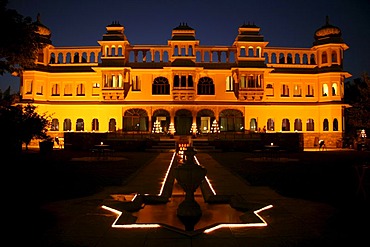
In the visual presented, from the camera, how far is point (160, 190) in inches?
401

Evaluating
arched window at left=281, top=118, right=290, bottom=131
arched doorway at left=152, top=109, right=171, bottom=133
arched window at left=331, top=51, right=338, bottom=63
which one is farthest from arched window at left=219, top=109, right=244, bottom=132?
arched window at left=331, top=51, right=338, bottom=63

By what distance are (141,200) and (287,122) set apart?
Answer: 35963 mm

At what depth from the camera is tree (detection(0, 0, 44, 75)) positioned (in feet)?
48.5

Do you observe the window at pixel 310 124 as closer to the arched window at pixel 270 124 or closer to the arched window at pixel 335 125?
the arched window at pixel 335 125

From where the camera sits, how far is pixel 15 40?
1527 centimetres

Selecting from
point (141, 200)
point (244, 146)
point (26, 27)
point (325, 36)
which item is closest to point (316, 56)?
point (325, 36)

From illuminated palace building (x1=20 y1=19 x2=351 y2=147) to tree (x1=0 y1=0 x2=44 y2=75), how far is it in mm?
21371

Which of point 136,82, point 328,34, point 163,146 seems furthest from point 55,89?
point 328,34

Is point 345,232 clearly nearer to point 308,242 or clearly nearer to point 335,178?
point 308,242

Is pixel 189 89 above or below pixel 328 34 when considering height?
below

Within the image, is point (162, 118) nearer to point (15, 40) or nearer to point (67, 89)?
point (67, 89)

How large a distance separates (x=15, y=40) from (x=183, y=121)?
2537 cm

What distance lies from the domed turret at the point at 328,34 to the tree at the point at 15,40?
3576 cm

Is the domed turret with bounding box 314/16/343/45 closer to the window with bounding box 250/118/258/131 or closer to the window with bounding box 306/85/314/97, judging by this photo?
the window with bounding box 306/85/314/97
